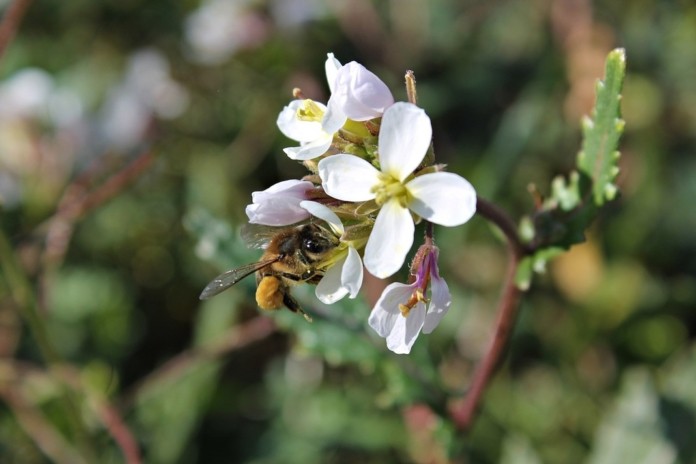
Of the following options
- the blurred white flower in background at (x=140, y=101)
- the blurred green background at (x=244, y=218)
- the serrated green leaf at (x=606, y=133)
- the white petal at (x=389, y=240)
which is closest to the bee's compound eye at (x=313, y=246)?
the white petal at (x=389, y=240)

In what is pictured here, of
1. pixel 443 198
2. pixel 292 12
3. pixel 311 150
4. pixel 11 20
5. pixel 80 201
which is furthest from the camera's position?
pixel 292 12

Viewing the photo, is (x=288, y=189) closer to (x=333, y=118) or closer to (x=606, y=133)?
(x=333, y=118)

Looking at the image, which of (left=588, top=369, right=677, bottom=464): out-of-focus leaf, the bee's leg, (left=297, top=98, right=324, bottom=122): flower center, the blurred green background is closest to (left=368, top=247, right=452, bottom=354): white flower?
the bee's leg

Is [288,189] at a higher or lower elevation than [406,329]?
higher

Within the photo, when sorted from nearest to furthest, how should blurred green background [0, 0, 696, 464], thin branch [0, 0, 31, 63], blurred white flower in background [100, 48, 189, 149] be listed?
thin branch [0, 0, 31, 63]
blurred green background [0, 0, 696, 464]
blurred white flower in background [100, 48, 189, 149]

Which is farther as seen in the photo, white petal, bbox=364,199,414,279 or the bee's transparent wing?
A: the bee's transparent wing

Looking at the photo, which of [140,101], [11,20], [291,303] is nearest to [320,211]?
[291,303]

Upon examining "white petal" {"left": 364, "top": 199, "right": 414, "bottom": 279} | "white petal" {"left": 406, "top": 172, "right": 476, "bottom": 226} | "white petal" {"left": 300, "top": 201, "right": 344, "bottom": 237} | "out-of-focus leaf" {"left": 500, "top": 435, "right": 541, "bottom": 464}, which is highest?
"white petal" {"left": 406, "top": 172, "right": 476, "bottom": 226}

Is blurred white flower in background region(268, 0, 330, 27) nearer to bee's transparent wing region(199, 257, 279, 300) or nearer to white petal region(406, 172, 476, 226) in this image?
bee's transparent wing region(199, 257, 279, 300)
